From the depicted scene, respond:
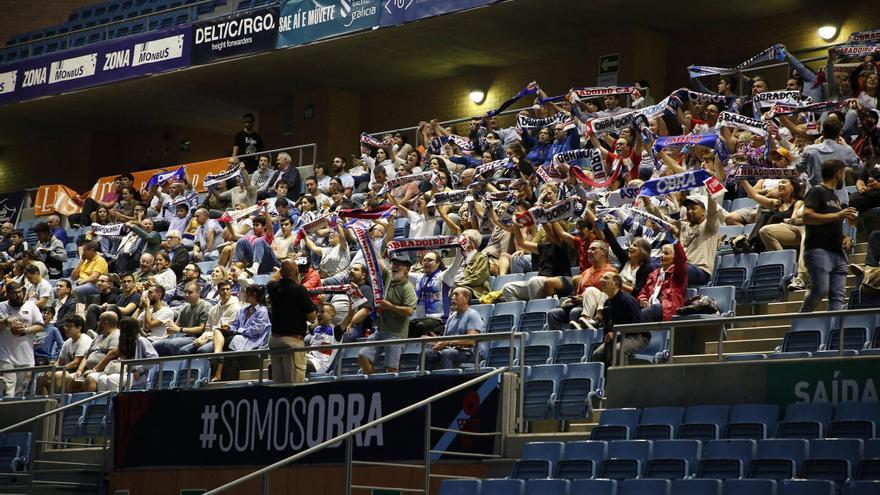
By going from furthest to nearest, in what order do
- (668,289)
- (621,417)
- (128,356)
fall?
(128,356)
(668,289)
(621,417)

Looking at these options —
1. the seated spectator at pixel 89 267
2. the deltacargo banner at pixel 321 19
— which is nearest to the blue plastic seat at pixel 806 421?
the seated spectator at pixel 89 267

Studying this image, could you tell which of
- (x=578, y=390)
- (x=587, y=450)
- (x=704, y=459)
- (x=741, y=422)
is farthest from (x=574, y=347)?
(x=704, y=459)

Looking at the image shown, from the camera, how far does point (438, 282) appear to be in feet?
45.0

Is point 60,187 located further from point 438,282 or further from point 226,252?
point 438,282

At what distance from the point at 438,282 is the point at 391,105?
1270 centimetres

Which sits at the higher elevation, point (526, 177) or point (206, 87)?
point (206, 87)

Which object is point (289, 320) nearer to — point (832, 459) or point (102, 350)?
point (102, 350)

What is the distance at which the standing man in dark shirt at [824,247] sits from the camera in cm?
1007

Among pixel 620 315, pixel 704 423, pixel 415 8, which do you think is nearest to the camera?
pixel 704 423

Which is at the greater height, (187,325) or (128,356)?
(187,325)

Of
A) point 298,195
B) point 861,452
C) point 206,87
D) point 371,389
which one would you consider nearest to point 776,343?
point 861,452

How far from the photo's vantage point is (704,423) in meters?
9.41

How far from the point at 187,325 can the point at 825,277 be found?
774cm

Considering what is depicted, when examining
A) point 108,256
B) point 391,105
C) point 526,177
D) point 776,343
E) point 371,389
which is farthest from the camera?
point 391,105
